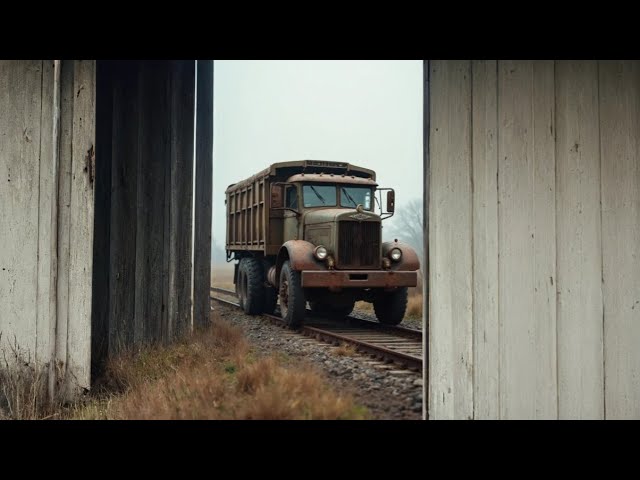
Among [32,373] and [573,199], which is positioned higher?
[573,199]

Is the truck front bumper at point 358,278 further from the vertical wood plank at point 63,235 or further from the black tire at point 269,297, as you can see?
the vertical wood plank at point 63,235

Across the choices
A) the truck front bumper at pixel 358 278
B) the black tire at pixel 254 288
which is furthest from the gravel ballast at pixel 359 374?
the black tire at pixel 254 288

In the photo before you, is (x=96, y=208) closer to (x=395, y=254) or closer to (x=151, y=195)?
(x=151, y=195)

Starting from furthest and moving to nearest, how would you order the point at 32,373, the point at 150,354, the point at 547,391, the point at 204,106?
the point at 204,106, the point at 150,354, the point at 32,373, the point at 547,391

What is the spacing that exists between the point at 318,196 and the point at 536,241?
19.9ft

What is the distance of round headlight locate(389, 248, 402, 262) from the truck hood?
547mm

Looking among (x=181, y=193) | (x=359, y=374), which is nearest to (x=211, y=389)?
(x=359, y=374)

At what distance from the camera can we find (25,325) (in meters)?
3.91

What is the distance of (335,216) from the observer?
795 cm

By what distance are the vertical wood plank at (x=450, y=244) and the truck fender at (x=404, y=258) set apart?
182 inches

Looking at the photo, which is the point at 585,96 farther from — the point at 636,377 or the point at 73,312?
the point at 73,312

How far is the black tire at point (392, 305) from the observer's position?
826cm
